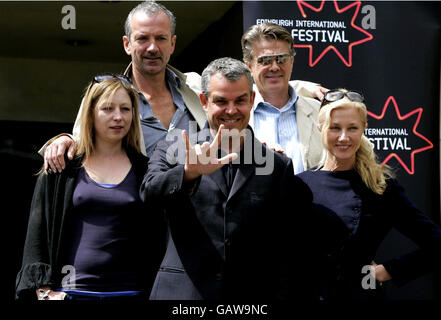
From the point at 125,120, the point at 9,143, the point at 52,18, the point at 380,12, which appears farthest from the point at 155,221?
the point at 9,143

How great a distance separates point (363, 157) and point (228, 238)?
34.3 inches

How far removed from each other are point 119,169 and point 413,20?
347 centimetres

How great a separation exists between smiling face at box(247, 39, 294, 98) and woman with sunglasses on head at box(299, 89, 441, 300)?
0.42 m

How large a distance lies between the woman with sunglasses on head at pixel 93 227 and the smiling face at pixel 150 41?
1.53 ft

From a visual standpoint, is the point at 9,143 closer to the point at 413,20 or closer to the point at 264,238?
the point at 413,20

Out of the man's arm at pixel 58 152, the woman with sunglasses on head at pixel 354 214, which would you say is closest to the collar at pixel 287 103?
the woman with sunglasses on head at pixel 354 214

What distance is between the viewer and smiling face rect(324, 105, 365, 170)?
2973 millimetres

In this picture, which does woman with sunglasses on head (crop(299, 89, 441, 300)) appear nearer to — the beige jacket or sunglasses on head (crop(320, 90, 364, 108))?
sunglasses on head (crop(320, 90, 364, 108))

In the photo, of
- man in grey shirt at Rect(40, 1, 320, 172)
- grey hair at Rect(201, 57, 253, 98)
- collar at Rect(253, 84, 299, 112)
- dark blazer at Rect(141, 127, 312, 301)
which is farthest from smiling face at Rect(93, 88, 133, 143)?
collar at Rect(253, 84, 299, 112)

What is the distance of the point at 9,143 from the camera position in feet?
26.6

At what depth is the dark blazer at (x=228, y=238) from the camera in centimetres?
255

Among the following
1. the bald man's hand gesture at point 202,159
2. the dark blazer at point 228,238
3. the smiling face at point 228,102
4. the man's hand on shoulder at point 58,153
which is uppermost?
the smiling face at point 228,102

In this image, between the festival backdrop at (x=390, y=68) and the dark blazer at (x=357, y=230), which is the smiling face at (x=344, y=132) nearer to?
the dark blazer at (x=357, y=230)
